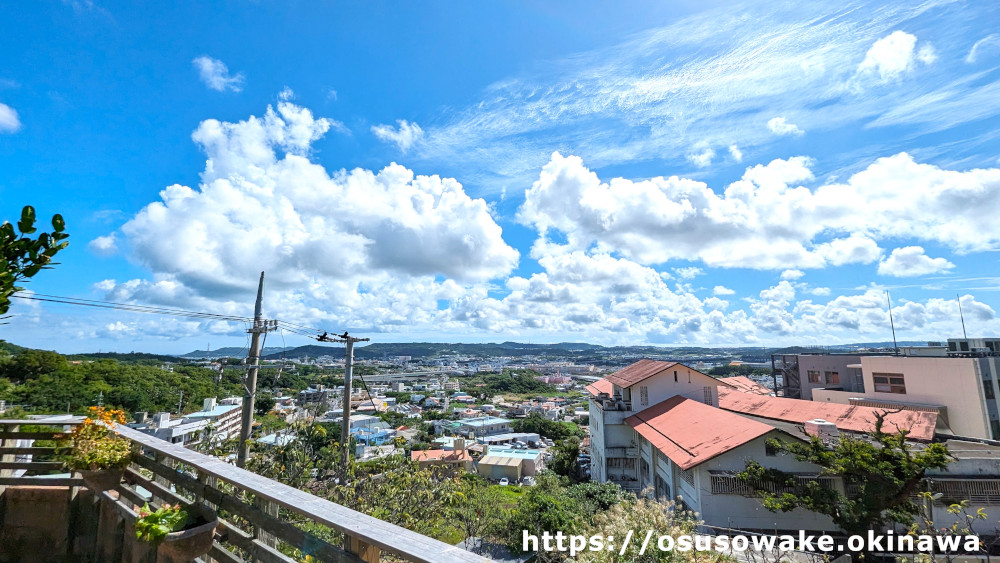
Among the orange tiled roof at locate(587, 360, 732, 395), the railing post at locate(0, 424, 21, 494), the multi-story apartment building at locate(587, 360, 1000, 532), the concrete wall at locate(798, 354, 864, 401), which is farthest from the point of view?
the concrete wall at locate(798, 354, 864, 401)

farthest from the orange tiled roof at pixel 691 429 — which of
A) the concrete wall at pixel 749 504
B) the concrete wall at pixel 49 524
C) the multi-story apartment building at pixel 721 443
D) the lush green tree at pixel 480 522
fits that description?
the concrete wall at pixel 49 524

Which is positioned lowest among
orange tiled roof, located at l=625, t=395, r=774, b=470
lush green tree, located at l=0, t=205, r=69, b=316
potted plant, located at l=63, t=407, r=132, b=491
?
orange tiled roof, located at l=625, t=395, r=774, b=470

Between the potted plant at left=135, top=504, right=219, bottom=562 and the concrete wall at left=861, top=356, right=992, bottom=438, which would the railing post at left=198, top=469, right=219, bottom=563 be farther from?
the concrete wall at left=861, top=356, right=992, bottom=438

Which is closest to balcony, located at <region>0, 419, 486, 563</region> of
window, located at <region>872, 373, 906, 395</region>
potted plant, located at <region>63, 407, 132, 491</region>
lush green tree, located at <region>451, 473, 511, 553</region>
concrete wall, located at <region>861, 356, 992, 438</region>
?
potted plant, located at <region>63, 407, 132, 491</region>

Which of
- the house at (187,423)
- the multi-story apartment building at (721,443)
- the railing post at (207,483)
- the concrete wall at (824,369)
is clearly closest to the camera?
the railing post at (207,483)

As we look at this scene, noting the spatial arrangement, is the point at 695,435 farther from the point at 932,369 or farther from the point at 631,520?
the point at 932,369

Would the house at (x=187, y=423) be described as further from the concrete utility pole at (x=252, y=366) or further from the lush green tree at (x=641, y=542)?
the lush green tree at (x=641, y=542)

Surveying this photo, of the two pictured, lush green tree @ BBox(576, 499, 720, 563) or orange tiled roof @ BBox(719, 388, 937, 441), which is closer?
lush green tree @ BBox(576, 499, 720, 563)
